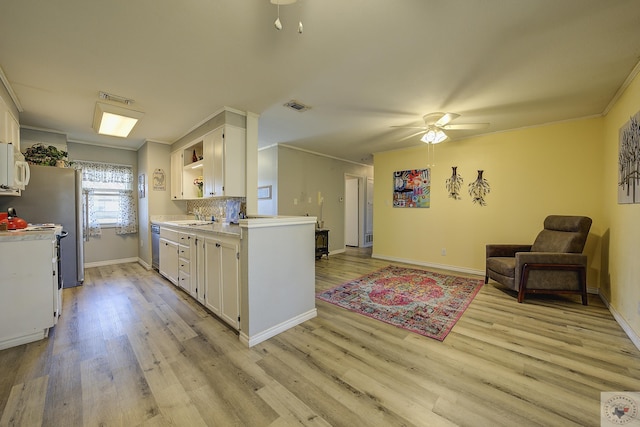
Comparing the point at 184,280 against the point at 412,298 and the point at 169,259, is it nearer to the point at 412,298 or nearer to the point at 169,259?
the point at 169,259

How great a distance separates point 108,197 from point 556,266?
23.3ft

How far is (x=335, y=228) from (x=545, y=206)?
387 centimetres

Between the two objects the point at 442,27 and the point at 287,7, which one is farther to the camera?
the point at 442,27

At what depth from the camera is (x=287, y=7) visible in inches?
61.9

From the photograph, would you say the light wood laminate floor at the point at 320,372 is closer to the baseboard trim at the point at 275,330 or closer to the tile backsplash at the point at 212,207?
the baseboard trim at the point at 275,330

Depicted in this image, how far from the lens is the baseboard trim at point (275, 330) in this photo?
2.12 m

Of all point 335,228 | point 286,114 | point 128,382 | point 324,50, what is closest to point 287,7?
point 324,50

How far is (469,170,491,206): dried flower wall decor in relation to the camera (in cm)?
423

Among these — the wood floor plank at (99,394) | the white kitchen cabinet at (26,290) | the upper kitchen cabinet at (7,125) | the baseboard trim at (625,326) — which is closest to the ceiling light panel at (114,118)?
the upper kitchen cabinet at (7,125)

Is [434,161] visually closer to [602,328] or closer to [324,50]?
[602,328]

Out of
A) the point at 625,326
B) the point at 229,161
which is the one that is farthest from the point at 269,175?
the point at 625,326

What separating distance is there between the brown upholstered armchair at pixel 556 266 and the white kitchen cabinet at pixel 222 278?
323 cm

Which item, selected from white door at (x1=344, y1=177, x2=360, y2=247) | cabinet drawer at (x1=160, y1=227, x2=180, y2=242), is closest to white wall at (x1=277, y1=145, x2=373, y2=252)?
white door at (x1=344, y1=177, x2=360, y2=247)

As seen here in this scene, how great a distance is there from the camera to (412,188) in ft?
16.6
